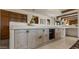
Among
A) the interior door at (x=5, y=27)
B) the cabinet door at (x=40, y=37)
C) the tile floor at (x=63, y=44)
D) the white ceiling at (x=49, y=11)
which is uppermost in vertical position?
the white ceiling at (x=49, y=11)

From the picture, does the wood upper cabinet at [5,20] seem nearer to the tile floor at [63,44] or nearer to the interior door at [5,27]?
the interior door at [5,27]

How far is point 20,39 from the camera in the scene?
160cm

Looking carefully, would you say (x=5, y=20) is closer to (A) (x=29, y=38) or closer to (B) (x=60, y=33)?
(A) (x=29, y=38)

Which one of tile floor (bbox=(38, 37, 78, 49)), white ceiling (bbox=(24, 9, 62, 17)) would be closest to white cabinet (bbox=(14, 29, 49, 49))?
tile floor (bbox=(38, 37, 78, 49))

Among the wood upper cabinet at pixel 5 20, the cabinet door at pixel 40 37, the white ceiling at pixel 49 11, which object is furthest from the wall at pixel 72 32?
the wood upper cabinet at pixel 5 20

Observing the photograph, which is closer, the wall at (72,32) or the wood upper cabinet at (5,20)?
the wood upper cabinet at (5,20)

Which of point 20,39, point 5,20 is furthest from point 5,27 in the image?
point 20,39

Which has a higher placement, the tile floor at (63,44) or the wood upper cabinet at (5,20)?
the wood upper cabinet at (5,20)

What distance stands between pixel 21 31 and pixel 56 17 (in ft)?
2.01

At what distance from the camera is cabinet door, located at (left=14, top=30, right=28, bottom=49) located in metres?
1.58

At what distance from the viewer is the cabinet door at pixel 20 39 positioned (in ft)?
5.17

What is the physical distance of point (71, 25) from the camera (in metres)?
1.66
